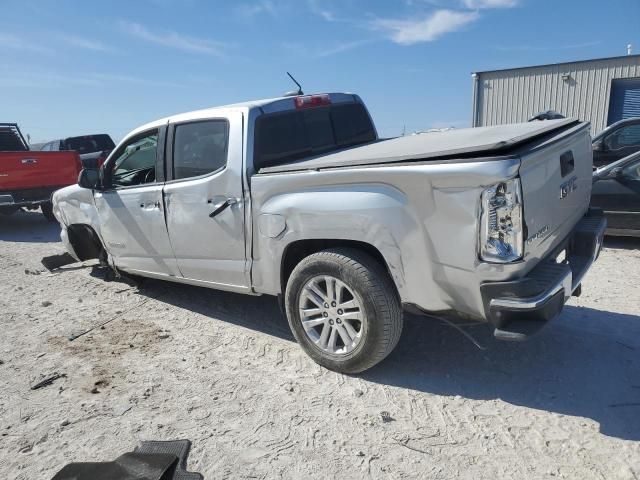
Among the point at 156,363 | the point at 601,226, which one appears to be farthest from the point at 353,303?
the point at 601,226

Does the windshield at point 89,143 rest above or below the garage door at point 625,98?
below

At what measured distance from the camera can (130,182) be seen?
15.3ft

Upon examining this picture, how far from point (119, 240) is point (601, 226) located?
429 centimetres

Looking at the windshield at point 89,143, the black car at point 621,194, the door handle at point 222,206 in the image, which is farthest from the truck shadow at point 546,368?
the windshield at point 89,143

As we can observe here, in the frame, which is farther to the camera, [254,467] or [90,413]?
[90,413]

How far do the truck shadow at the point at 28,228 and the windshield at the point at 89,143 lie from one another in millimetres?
3392

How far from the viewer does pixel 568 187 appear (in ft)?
10.2

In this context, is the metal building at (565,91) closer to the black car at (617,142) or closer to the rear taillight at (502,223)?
the black car at (617,142)

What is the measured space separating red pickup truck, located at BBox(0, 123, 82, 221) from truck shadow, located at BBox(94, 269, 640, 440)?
7105 mm

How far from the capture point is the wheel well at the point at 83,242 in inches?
217

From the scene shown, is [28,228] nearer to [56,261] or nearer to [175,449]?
[56,261]

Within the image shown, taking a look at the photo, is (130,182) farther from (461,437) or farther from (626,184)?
(626,184)

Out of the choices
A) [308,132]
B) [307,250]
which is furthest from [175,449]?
[308,132]

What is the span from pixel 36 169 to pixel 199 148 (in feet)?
23.1
